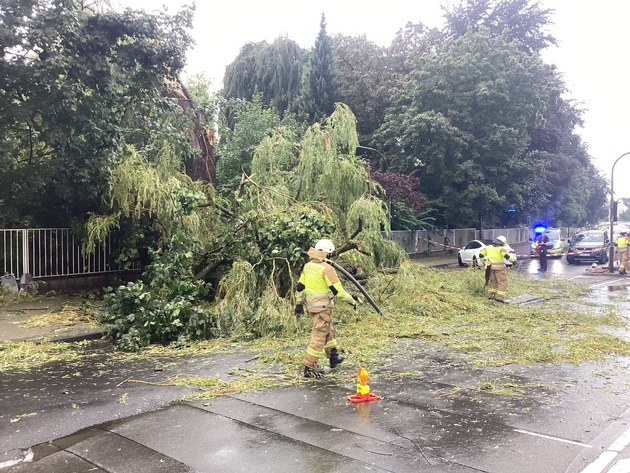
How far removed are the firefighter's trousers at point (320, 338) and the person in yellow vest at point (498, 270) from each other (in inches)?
287

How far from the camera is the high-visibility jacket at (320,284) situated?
697 cm

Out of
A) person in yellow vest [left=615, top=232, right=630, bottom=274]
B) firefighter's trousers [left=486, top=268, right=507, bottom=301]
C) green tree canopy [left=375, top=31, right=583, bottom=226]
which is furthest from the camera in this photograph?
green tree canopy [left=375, top=31, right=583, bottom=226]

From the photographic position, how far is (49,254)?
528 inches

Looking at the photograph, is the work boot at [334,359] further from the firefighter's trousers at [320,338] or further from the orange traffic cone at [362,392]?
the orange traffic cone at [362,392]

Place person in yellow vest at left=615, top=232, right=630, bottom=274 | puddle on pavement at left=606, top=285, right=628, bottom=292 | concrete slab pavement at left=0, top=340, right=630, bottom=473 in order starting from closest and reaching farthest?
concrete slab pavement at left=0, top=340, right=630, bottom=473 → puddle on pavement at left=606, top=285, right=628, bottom=292 → person in yellow vest at left=615, top=232, right=630, bottom=274

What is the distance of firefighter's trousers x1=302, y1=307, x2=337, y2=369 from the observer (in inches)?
266

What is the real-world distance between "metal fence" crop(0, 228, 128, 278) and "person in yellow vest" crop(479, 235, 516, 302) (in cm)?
956

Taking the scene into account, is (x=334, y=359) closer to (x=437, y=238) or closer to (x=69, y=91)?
(x=69, y=91)

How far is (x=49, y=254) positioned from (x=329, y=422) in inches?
419

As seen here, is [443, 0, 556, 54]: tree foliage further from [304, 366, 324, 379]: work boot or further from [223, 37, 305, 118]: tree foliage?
[304, 366, 324, 379]: work boot

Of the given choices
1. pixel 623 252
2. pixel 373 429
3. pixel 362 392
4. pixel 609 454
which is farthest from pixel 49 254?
pixel 623 252

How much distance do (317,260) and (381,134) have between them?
24238 mm

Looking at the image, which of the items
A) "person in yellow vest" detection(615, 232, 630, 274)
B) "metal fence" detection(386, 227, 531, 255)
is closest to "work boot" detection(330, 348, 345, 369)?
"person in yellow vest" detection(615, 232, 630, 274)

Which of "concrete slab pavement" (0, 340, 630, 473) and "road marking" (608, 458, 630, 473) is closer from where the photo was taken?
"road marking" (608, 458, 630, 473)
